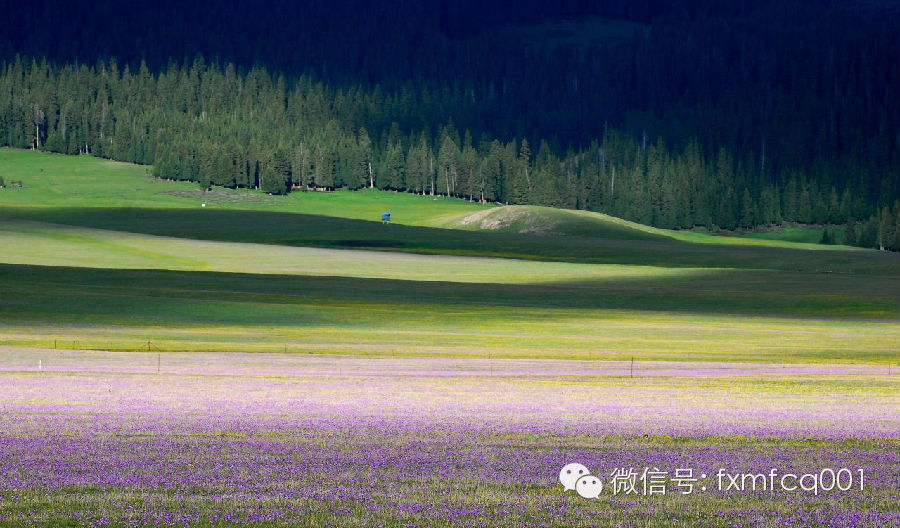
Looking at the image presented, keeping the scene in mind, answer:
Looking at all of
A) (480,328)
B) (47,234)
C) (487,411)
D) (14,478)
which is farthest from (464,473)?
(47,234)

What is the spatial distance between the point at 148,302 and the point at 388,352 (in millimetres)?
21629

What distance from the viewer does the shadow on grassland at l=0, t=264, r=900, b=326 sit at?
67.3 meters

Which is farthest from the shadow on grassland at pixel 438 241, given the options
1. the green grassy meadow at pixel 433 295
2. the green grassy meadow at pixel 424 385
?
the green grassy meadow at pixel 424 385

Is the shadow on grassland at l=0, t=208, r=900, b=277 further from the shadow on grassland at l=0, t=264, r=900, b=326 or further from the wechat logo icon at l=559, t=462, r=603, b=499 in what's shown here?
the wechat logo icon at l=559, t=462, r=603, b=499

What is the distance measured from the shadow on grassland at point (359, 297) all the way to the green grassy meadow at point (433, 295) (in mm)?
193

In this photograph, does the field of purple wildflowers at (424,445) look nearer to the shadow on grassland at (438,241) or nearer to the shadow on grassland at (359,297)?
the shadow on grassland at (359,297)

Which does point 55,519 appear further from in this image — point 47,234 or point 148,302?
point 47,234

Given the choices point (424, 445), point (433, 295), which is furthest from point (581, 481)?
point (433, 295)

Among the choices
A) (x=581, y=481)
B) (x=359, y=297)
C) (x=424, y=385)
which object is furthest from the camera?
(x=359, y=297)

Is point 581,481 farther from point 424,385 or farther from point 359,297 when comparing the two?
point 359,297

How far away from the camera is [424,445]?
25969 millimetres

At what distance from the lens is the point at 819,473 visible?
2230 centimetres

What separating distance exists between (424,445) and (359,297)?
52378 millimetres

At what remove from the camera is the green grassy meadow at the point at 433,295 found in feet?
193
